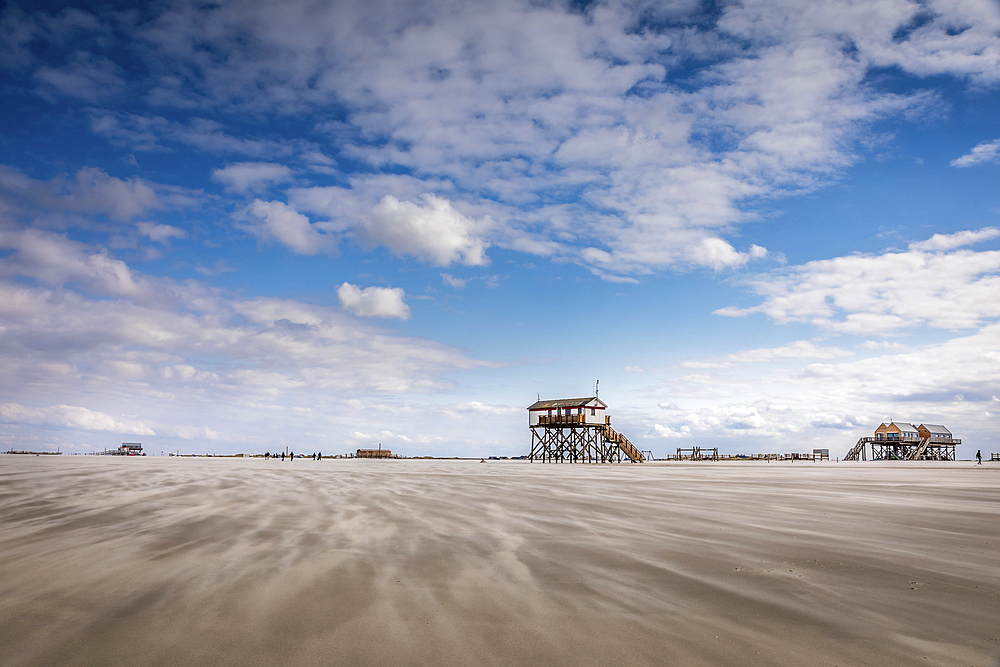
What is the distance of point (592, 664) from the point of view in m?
3.30

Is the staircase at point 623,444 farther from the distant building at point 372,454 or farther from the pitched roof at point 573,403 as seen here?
the distant building at point 372,454

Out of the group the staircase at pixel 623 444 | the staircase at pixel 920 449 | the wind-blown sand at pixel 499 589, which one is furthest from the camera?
the staircase at pixel 920 449

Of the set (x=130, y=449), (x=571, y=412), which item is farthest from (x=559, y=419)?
(x=130, y=449)

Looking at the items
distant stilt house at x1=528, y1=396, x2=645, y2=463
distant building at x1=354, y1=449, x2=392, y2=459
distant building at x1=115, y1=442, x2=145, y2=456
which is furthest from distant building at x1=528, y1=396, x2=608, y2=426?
distant building at x1=115, y1=442, x2=145, y2=456

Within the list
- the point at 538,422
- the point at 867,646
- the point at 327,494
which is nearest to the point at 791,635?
the point at 867,646

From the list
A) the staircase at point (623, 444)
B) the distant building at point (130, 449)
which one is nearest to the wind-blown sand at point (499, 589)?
the staircase at point (623, 444)

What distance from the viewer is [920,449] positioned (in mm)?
89812

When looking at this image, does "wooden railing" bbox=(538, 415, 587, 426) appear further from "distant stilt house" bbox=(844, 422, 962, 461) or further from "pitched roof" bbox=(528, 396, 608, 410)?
"distant stilt house" bbox=(844, 422, 962, 461)

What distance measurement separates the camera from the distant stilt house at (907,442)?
301 ft

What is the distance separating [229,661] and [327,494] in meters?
11.4

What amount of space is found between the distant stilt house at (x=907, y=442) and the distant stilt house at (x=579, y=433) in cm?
5210

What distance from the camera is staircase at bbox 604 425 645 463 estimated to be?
6844 cm

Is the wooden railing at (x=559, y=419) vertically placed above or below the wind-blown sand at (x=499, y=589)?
above

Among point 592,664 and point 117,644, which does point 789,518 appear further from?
point 117,644
